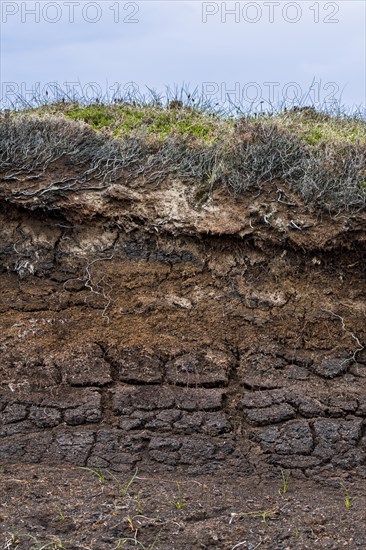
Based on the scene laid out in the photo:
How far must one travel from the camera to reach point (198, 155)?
743 cm

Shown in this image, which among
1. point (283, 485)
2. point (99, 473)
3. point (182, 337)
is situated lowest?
point (283, 485)

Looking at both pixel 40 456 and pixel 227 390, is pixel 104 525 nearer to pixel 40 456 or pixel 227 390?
pixel 40 456

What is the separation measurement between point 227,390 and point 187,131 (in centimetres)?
251

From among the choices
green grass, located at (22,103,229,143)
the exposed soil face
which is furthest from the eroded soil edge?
green grass, located at (22,103,229,143)

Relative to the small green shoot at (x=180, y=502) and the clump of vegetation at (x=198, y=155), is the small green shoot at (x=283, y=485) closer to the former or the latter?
the small green shoot at (x=180, y=502)

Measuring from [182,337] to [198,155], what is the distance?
1.49 meters

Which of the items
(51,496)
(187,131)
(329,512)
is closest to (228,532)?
(329,512)

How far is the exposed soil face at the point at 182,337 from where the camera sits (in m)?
6.42

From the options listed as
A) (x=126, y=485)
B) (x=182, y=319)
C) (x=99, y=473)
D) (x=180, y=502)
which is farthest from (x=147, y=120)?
(x=180, y=502)

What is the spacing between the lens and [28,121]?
307 inches

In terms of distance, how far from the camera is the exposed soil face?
6418mm

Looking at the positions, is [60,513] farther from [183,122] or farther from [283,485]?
[183,122]

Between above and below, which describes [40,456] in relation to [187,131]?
below

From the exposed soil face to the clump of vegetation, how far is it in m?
0.14
